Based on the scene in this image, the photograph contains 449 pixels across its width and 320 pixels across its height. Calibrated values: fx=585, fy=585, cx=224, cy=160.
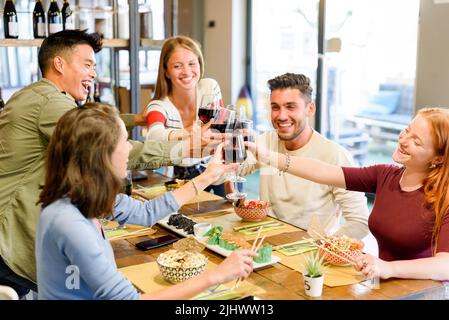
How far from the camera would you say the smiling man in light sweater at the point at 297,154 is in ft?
8.66

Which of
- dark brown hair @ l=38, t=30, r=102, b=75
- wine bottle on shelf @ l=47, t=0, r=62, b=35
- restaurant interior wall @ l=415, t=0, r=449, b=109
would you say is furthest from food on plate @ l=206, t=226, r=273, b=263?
restaurant interior wall @ l=415, t=0, r=449, b=109

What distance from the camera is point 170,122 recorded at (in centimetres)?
322

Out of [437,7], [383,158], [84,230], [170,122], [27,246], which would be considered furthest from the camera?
[383,158]

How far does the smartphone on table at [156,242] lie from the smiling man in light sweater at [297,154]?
553 mm

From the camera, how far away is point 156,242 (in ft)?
7.08

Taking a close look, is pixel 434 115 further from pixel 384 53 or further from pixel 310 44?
pixel 310 44

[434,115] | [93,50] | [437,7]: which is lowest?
[434,115]

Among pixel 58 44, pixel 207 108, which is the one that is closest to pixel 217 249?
pixel 207 108

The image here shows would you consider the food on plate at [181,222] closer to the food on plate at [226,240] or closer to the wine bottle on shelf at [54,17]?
the food on plate at [226,240]

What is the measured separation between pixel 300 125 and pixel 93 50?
0.99 metres

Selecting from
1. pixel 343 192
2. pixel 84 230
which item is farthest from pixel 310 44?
pixel 84 230

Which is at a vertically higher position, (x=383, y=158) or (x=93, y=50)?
(x=93, y=50)

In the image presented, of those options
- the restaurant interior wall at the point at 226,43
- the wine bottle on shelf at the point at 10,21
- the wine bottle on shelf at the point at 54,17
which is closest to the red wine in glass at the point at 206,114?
the wine bottle on shelf at the point at 54,17

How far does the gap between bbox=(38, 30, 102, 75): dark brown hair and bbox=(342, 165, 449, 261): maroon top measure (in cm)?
133
